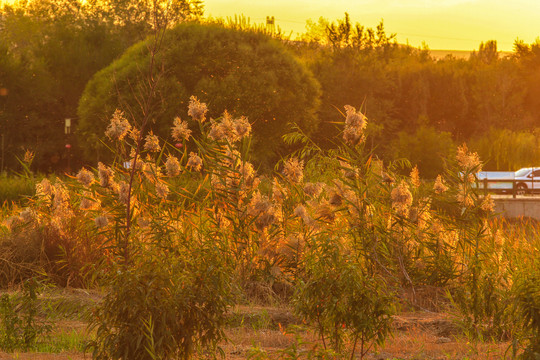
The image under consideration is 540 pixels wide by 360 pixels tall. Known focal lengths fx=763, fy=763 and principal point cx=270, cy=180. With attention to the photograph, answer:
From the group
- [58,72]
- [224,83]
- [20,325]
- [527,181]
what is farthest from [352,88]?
[20,325]

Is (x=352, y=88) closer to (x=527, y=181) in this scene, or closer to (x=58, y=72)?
(x=527, y=181)

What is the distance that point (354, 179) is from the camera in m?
8.44

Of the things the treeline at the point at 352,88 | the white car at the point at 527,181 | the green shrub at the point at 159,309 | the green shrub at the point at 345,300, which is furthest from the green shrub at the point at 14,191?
the white car at the point at 527,181

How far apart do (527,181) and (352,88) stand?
12914mm

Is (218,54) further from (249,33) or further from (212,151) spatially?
(212,151)

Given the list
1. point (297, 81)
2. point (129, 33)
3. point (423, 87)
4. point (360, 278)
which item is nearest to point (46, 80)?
point (129, 33)

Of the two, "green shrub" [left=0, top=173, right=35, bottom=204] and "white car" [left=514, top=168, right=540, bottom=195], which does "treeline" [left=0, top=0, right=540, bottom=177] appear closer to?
"white car" [left=514, top=168, right=540, bottom=195]

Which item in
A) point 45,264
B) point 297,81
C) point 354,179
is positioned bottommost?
point 45,264

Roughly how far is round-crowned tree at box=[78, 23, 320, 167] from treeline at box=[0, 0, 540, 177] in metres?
1.61

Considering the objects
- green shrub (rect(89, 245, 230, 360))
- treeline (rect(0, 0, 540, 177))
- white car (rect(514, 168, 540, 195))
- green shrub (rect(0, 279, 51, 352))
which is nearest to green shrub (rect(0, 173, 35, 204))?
green shrub (rect(0, 279, 51, 352))

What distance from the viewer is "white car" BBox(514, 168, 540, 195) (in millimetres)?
29000

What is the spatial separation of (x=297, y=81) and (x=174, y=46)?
5323 millimetres

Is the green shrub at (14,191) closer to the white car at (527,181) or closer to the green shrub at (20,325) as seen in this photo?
the green shrub at (20,325)

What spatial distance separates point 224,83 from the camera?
99.2ft
